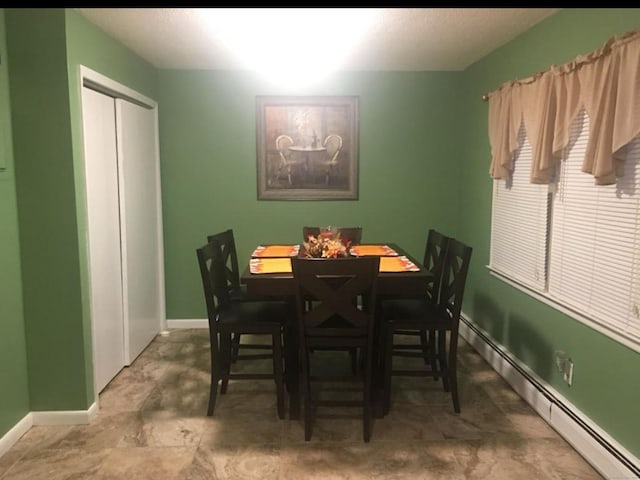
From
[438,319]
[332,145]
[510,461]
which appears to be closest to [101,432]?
[438,319]

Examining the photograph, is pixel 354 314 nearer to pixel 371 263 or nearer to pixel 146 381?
pixel 371 263

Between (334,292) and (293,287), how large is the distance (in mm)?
271

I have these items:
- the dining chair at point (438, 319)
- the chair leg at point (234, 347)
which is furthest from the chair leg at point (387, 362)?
the chair leg at point (234, 347)

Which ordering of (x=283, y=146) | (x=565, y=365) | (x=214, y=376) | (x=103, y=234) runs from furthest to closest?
(x=283, y=146) → (x=103, y=234) → (x=214, y=376) → (x=565, y=365)

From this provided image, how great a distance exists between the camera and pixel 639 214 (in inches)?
81.6

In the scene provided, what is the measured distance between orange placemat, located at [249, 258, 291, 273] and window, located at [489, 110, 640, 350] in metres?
1.49

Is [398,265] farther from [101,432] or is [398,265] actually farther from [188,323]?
[188,323]

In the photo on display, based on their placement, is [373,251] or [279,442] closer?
[279,442]

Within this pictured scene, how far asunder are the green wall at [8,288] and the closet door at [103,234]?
366 millimetres

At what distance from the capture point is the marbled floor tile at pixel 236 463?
227 centimetres

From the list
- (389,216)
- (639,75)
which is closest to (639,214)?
(639,75)

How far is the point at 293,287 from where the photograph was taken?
2641 millimetres

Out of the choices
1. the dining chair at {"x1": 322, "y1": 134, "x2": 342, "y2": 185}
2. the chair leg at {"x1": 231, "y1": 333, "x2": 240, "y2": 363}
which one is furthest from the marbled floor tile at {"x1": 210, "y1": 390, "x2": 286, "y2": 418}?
the dining chair at {"x1": 322, "y1": 134, "x2": 342, "y2": 185}

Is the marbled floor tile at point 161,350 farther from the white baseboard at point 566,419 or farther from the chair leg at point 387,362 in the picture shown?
the white baseboard at point 566,419
